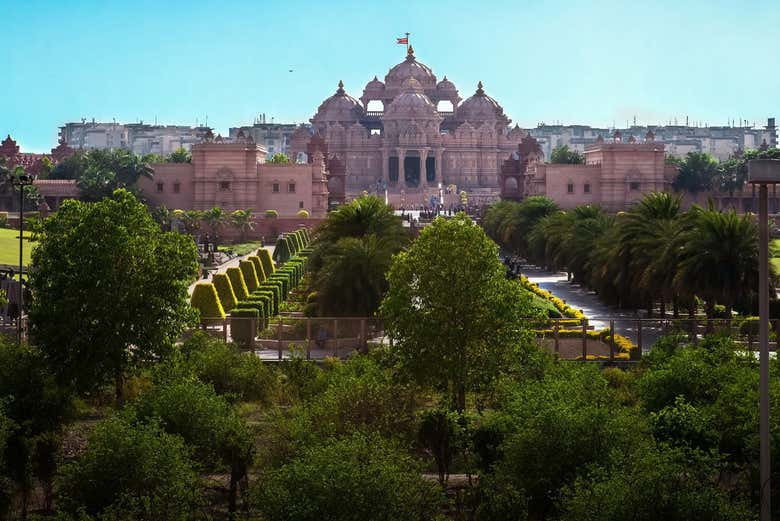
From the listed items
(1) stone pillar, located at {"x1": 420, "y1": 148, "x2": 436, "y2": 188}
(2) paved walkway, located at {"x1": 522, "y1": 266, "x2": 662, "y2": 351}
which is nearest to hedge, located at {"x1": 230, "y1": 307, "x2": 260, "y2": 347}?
(2) paved walkway, located at {"x1": 522, "y1": 266, "x2": 662, "y2": 351}

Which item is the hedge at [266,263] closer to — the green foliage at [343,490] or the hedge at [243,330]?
the hedge at [243,330]

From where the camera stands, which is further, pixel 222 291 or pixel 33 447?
pixel 222 291

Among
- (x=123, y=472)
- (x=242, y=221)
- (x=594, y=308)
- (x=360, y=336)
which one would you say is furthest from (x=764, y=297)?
(x=242, y=221)

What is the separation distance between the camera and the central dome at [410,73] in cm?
14150

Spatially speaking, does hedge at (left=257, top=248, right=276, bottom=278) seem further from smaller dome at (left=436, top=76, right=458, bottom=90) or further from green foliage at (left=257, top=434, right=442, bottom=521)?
smaller dome at (left=436, top=76, right=458, bottom=90)

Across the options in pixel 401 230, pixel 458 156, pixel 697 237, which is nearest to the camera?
pixel 697 237

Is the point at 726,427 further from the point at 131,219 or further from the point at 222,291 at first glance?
the point at 222,291

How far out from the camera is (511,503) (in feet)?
52.7

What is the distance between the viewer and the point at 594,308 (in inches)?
1736

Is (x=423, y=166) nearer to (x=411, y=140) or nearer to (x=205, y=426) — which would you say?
(x=411, y=140)

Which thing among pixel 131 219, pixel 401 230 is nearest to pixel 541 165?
pixel 401 230

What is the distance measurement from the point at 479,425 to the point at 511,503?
399cm

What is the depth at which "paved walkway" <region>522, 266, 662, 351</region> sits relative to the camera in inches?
1367

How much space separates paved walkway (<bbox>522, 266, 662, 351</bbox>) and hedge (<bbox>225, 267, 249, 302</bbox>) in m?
10.5
